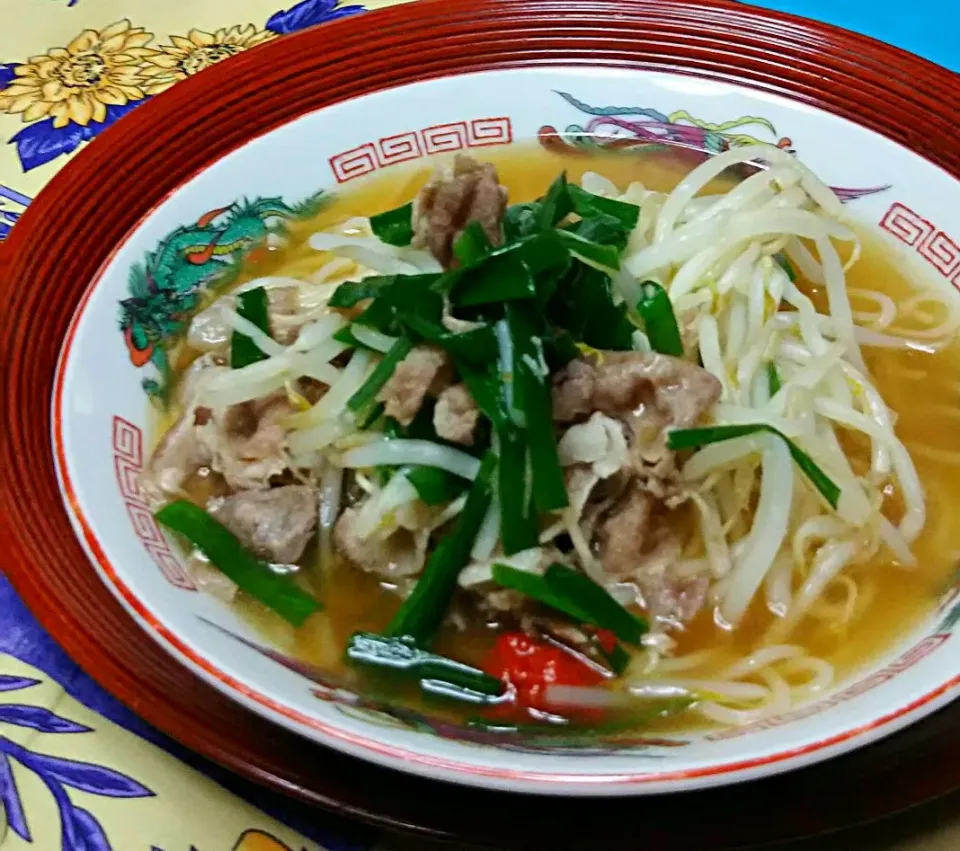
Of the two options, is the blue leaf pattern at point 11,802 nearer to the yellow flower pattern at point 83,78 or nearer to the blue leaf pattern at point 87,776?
the blue leaf pattern at point 87,776

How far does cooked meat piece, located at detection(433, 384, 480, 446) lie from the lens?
157cm

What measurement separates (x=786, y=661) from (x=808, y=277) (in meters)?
0.93

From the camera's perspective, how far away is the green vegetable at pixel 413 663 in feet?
5.06

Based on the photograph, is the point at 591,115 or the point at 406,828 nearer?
the point at 406,828

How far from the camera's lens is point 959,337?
2.10 metres

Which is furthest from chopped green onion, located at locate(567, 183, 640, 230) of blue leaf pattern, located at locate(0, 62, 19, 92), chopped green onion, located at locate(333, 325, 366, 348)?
blue leaf pattern, located at locate(0, 62, 19, 92)

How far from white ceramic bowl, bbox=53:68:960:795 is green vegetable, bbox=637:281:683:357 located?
0.66m

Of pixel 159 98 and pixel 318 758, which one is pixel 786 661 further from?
pixel 159 98

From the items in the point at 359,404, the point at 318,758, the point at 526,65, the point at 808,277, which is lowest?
the point at 318,758

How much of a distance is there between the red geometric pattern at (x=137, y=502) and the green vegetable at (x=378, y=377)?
41 centimetres

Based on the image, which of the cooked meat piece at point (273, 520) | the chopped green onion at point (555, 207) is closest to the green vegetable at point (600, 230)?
the chopped green onion at point (555, 207)

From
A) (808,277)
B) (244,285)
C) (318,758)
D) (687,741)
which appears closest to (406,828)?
(318,758)

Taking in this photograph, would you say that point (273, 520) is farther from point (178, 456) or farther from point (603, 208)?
point (603, 208)

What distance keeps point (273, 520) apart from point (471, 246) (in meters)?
0.62
